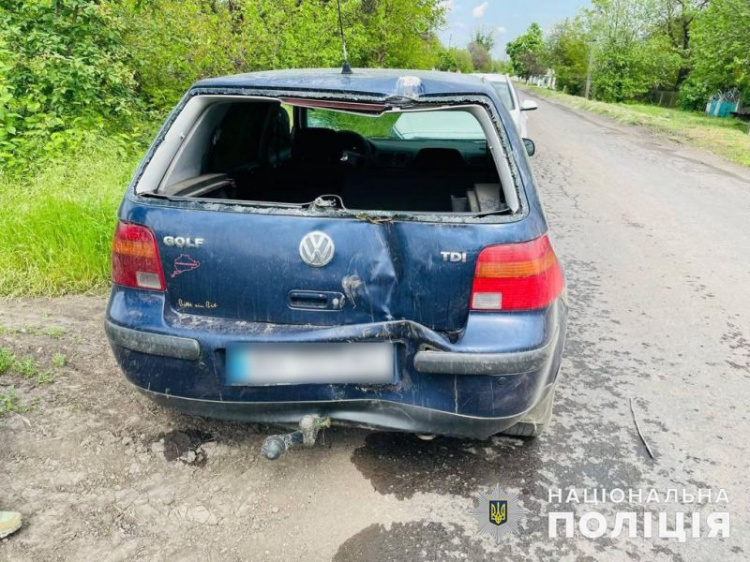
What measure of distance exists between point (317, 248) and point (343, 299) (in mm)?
213

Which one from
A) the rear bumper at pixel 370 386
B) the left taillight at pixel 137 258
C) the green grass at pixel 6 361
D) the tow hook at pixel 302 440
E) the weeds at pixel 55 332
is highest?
→ the left taillight at pixel 137 258

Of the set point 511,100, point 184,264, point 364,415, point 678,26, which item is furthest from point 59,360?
point 678,26

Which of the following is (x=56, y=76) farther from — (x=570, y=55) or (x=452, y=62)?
(x=570, y=55)

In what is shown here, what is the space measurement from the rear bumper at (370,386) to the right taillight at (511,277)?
0.05 m

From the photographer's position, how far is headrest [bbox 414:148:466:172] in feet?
12.9

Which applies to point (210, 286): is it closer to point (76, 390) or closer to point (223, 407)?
point (223, 407)

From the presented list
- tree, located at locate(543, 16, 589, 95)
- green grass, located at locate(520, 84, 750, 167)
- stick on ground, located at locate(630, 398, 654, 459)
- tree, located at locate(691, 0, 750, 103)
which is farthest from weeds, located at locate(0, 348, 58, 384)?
tree, located at locate(543, 16, 589, 95)

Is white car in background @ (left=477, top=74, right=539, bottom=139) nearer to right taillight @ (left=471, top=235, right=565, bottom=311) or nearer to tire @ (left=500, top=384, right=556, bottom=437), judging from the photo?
tire @ (left=500, top=384, right=556, bottom=437)

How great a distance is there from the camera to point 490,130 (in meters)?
2.28

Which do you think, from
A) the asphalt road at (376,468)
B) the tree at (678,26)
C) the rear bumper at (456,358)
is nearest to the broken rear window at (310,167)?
the rear bumper at (456,358)

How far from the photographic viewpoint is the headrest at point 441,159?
3940 millimetres

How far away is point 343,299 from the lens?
212 centimetres

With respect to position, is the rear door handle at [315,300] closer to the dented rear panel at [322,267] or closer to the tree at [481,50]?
the dented rear panel at [322,267]

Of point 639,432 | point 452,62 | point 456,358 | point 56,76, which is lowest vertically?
point 452,62
